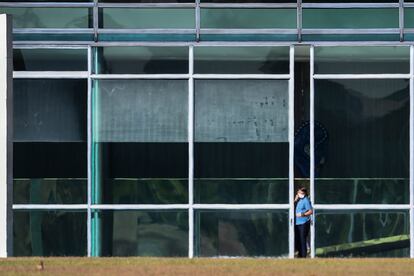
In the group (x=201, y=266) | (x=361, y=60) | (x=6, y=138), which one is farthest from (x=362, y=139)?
(x=6, y=138)

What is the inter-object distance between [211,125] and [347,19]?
8.51ft

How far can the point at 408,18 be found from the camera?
23109 mm

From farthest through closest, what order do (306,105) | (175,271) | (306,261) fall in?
1. (306,105)
2. (306,261)
3. (175,271)

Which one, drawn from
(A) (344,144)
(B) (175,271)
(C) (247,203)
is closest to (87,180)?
(C) (247,203)

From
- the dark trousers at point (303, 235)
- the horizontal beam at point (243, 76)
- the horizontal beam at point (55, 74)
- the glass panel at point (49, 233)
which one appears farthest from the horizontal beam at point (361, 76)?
the glass panel at point (49, 233)

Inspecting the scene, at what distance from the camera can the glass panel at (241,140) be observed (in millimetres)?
23062

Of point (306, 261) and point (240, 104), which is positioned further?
point (240, 104)

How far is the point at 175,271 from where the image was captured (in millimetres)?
17969

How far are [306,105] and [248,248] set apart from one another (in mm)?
2321

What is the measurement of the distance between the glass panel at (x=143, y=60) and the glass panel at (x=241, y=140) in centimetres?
47

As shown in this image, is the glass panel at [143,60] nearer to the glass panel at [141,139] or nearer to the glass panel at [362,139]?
the glass panel at [141,139]

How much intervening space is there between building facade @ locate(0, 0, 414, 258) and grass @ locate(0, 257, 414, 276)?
3.24 metres

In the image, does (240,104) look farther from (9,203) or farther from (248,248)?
(9,203)

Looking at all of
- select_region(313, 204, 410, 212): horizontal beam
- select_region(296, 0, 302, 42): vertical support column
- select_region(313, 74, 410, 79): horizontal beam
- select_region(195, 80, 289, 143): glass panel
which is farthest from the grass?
select_region(296, 0, 302, 42): vertical support column
